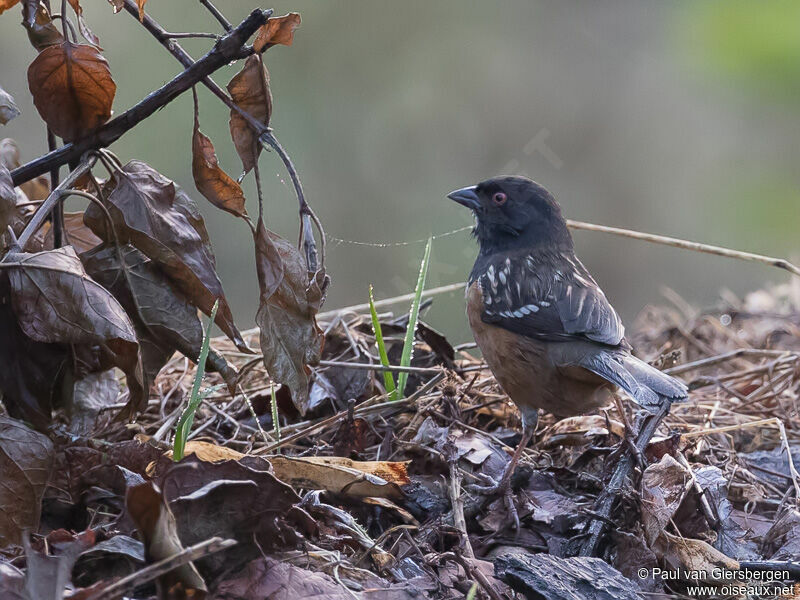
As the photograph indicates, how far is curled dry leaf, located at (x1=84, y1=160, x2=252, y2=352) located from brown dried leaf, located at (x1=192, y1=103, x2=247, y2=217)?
7 cm

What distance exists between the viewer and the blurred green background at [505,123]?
22.6ft

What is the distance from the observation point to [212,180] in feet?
7.00

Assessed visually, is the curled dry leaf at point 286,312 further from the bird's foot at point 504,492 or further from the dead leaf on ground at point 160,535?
the dead leaf on ground at point 160,535

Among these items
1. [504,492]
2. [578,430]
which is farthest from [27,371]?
[578,430]

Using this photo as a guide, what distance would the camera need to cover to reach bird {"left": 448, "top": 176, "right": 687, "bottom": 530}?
2637 mm

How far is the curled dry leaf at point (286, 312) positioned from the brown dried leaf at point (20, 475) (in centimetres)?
55

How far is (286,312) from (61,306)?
1.76 feet

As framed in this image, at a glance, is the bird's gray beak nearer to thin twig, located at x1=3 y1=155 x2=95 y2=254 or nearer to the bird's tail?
the bird's tail

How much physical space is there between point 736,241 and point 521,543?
5857mm

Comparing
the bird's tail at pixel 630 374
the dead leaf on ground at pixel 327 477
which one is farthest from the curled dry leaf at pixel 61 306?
the bird's tail at pixel 630 374

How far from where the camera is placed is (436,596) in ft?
5.45

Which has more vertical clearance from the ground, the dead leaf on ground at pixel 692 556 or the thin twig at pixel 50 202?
the thin twig at pixel 50 202

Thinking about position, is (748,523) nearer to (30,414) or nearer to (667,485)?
(667,485)

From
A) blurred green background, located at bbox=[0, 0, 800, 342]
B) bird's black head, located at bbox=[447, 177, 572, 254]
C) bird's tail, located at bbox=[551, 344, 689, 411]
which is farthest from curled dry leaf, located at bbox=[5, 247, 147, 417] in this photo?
blurred green background, located at bbox=[0, 0, 800, 342]
